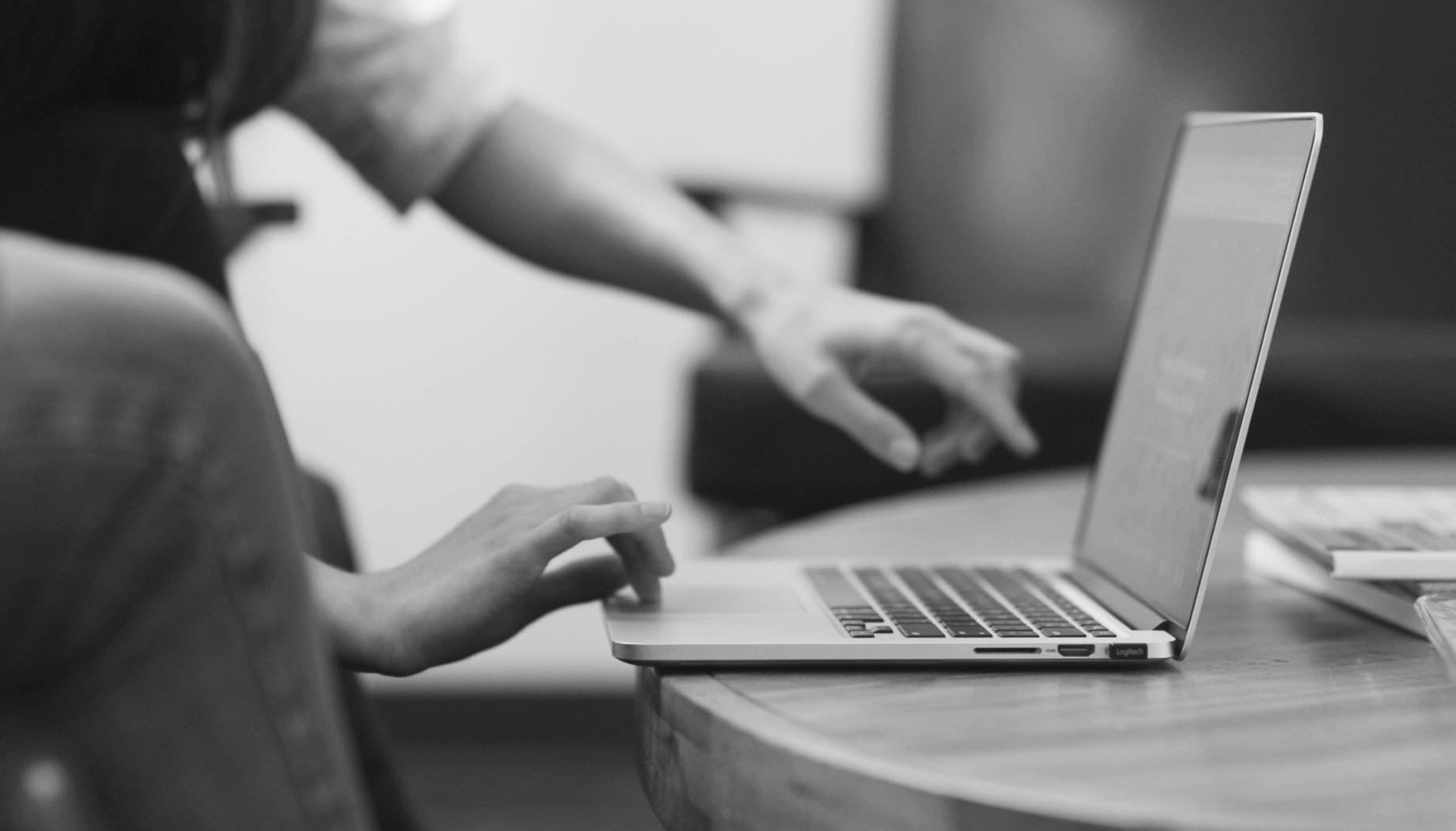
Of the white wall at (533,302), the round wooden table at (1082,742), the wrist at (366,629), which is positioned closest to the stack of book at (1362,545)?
the round wooden table at (1082,742)

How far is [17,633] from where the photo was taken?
1.09ft

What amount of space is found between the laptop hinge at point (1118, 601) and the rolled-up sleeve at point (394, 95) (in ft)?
1.75

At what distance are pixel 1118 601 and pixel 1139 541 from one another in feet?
0.10

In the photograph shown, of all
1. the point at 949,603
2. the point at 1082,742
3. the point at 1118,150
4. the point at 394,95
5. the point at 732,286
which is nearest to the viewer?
the point at 1082,742

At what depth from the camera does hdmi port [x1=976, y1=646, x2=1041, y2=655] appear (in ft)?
1.76

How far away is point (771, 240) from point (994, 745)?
1.81m

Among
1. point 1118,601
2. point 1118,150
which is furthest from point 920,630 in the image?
point 1118,150

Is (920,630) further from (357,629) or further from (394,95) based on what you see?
(394,95)

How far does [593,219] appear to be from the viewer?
3.24 feet

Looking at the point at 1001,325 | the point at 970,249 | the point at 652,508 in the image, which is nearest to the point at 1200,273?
the point at 652,508

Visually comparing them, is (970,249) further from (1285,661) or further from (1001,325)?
(1285,661)

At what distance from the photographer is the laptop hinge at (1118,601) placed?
577 millimetres

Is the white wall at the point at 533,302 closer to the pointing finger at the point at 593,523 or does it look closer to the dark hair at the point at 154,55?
the dark hair at the point at 154,55

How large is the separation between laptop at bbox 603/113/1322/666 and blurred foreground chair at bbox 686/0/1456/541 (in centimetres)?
103
